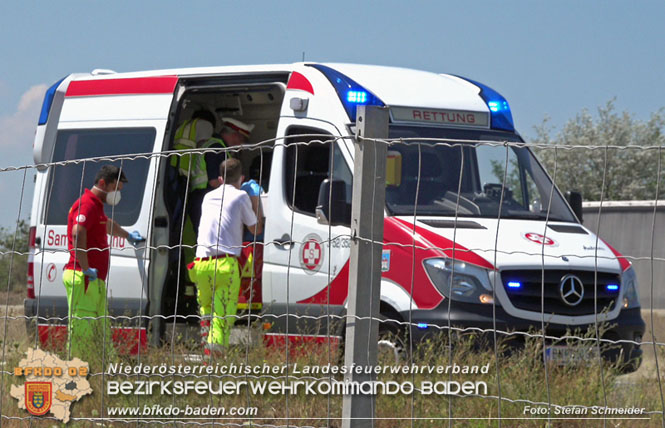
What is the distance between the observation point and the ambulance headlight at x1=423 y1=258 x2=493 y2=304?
6.63 m

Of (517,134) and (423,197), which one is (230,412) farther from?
(517,134)

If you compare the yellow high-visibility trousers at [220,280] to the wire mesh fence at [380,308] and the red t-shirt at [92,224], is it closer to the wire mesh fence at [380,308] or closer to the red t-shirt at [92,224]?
the wire mesh fence at [380,308]

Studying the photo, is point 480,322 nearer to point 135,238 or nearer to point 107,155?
point 135,238

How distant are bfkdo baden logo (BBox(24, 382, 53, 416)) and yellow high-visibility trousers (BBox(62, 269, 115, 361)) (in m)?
0.25

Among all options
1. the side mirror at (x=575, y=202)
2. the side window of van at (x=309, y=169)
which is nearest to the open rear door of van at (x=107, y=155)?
the side window of van at (x=309, y=169)

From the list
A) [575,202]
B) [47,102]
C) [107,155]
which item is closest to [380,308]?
[575,202]

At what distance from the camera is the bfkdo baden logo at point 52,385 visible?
17.9 feet

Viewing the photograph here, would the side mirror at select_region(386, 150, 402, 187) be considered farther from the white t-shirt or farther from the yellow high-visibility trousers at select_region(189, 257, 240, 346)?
the yellow high-visibility trousers at select_region(189, 257, 240, 346)

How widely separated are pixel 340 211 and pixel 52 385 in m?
2.11

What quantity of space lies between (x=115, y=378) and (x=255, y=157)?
469 centimetres

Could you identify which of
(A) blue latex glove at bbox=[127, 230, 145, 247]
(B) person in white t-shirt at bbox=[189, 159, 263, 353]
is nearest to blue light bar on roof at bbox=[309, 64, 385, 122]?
(B) person in white t-shirt at bbox=[189, 159, 263, 353]

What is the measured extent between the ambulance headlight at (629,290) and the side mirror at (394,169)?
1.79m

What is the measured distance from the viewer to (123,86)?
8.94 m

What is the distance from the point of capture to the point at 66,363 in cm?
557
